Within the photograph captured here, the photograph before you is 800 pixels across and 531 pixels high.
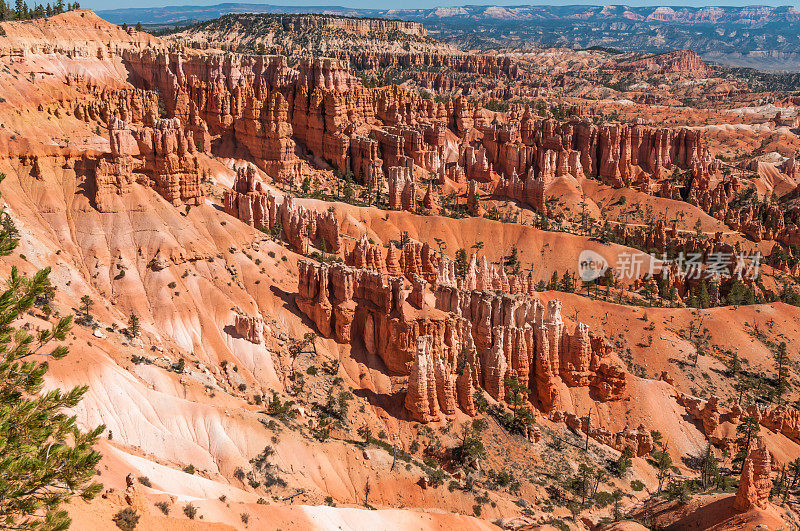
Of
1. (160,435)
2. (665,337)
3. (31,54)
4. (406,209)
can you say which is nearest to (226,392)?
(160,435)

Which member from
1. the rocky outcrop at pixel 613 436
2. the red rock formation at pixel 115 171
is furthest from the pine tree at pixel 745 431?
the red rock formation at pixel 115 171

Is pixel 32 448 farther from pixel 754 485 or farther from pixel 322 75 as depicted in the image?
pixel 322 75

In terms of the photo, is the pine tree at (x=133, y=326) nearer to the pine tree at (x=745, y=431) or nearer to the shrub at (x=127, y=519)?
the shrub at (x=127, y=519)

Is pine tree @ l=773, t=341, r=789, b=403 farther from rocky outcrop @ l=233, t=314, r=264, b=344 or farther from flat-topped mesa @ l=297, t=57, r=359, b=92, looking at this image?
flat-topped mesa @ l=297, t=57, r=359, b=92

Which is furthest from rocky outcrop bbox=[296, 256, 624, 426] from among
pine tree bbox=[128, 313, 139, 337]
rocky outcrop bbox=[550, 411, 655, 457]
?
pine tree bbox=[128, 313, 139, 337]

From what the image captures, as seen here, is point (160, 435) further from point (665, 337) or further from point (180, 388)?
point (665, 337)
